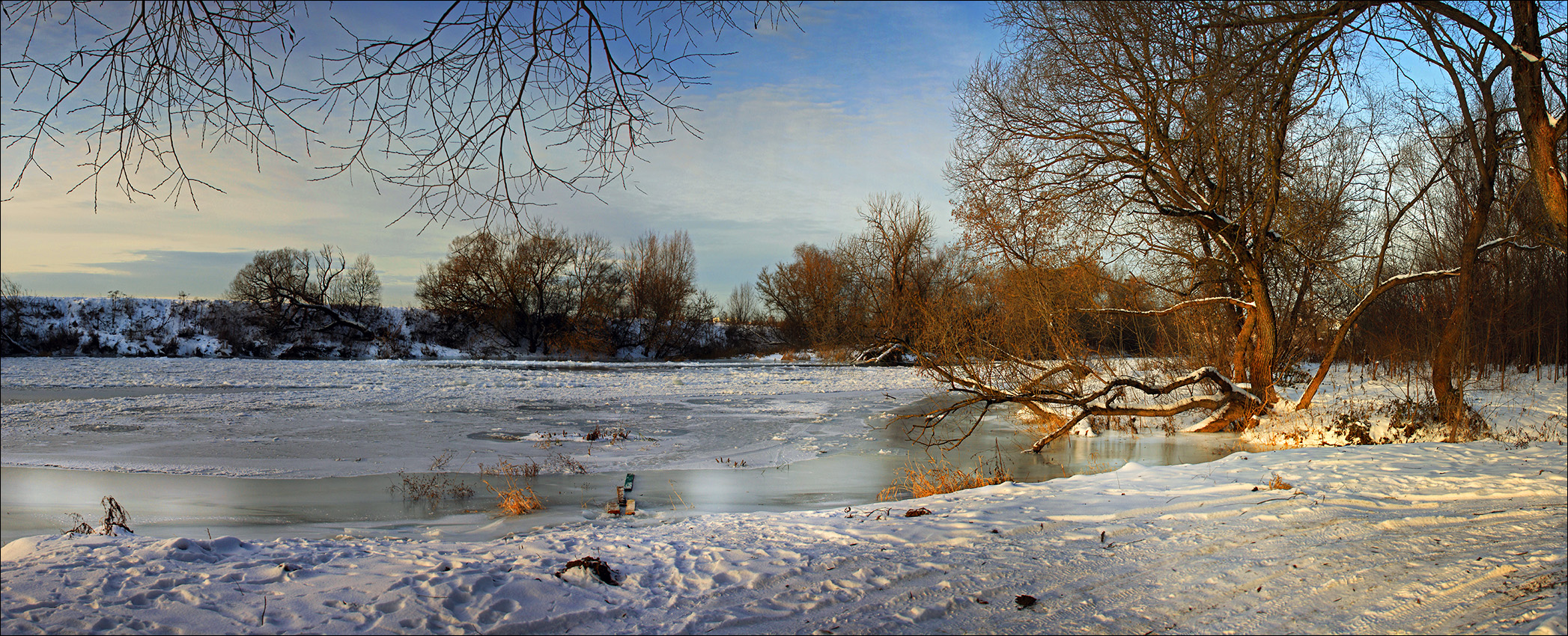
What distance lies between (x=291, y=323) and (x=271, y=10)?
4205 centimetres

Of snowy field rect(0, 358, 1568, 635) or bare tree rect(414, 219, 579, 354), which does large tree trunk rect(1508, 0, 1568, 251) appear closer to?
snowy field rect(0, 358, 1568, 635)

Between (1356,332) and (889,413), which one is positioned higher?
(1356,332)

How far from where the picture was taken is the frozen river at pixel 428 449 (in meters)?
7.42

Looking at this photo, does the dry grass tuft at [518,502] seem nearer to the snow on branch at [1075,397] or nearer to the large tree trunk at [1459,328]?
the snow on branch at [1075,397]

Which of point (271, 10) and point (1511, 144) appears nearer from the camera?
point (271, 10)

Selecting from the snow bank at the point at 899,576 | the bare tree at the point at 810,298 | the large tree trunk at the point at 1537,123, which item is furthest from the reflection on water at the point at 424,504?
the bare tree at the point at 810,298

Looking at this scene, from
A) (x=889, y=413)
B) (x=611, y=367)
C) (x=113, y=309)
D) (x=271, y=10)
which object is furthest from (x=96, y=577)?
(x=113, y=309)

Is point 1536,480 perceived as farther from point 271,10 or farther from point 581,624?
point 271,10

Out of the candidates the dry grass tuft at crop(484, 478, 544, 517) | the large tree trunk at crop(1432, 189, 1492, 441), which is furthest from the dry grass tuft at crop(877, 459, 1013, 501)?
the large tree trunk at crop(1432, 189, 1492, 441)

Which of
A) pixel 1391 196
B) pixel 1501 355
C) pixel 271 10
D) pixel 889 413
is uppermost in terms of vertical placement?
pixel 1391 196

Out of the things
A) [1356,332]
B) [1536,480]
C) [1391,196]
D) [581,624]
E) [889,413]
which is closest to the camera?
[581,624]

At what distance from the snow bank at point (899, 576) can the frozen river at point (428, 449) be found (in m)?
2.18

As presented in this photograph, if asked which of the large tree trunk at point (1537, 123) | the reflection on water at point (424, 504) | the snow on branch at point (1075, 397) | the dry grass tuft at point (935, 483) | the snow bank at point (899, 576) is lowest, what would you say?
the reflection on water at point (424, 504)

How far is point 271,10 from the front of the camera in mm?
3682
